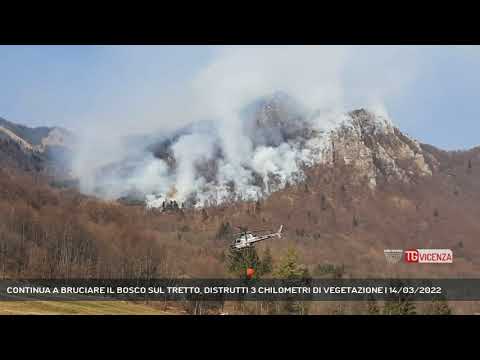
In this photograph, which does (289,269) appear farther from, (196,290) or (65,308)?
(65,308)

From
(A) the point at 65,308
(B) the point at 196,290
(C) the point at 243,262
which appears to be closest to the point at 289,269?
(C) the point at 243,262

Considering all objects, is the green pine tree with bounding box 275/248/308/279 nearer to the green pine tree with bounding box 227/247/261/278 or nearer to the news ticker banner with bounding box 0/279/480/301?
the news ticker banner with bounding box 0/279/480/301

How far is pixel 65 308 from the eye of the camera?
56.5 meters

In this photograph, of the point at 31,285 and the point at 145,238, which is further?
→ the point at 145,238

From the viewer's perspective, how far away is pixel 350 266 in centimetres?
14938

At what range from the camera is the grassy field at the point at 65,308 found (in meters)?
51.6

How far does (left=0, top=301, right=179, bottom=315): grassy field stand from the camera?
169ft

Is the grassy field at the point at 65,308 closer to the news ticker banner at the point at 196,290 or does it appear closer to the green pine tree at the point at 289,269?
the news ticker banner at the point at 196,290

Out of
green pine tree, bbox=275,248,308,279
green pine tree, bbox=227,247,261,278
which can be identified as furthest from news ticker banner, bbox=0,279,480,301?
green pine tree, bbox=227,247,261,278

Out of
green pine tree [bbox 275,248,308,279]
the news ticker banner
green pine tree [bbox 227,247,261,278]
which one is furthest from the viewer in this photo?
green pine tree [bbox 227,247,261,278]

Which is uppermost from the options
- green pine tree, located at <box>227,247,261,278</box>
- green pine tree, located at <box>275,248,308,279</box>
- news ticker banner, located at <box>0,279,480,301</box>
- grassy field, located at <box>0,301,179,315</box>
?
green pine tree, located at <box>227,247,261,278</box>
